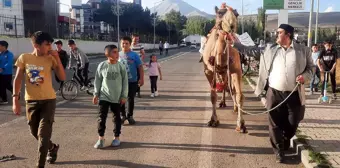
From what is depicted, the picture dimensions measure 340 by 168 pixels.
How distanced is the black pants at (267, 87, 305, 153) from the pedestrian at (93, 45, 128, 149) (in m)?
2.49

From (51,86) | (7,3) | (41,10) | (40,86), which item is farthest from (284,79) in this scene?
(41,10)

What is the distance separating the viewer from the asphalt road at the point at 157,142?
5559 mm

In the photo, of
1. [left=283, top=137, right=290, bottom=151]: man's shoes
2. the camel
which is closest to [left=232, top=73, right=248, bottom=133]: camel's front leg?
the camel

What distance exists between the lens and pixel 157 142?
6609 millimetres

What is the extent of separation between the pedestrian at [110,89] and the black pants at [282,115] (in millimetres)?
2493

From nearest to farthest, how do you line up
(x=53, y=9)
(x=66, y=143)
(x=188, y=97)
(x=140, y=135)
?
(x=66, y=143), (x=140, y=135), (x=188, y=97), (x=53, y=9)

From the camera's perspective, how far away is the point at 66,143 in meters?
6.47

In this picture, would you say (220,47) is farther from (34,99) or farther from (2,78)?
(2,78)

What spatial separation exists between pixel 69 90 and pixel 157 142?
5.54m

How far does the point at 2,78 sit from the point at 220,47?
6614 mm

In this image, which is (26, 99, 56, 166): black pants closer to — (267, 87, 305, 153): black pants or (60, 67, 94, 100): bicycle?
(267, 87, 305, 153): black pants

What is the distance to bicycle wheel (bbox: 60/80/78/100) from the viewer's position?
36.7 feet

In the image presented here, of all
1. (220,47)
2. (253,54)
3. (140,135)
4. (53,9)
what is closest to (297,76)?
(220,47)

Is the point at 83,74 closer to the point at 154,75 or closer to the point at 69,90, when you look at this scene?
the point at 69,90
